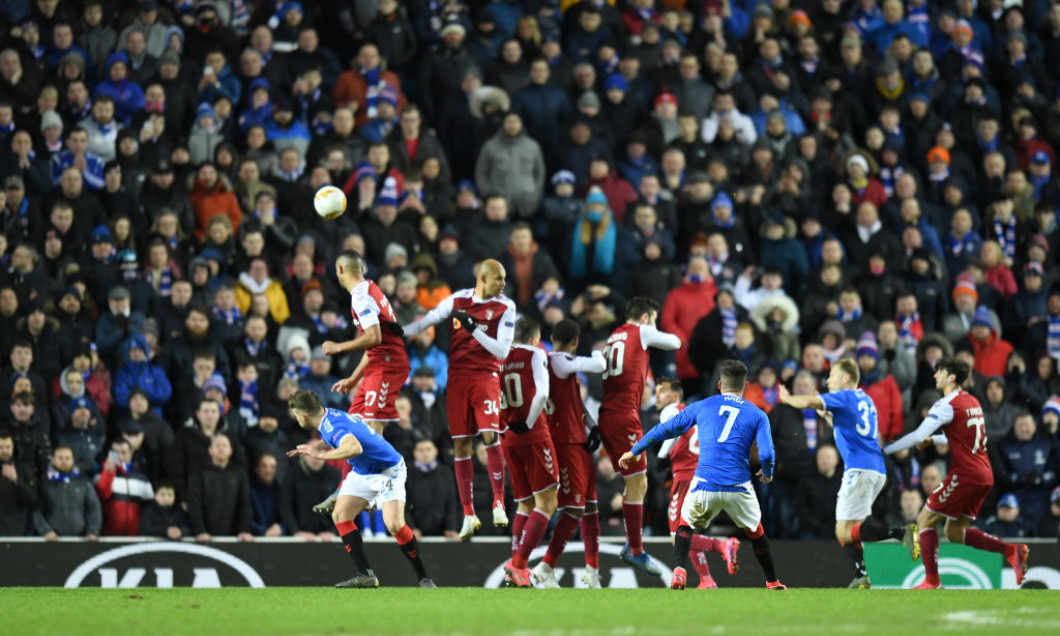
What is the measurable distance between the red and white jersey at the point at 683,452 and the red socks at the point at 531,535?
1.55 meters

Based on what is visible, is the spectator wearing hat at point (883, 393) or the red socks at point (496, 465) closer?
the red socks at point (496, 465)

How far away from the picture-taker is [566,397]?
14234 mm

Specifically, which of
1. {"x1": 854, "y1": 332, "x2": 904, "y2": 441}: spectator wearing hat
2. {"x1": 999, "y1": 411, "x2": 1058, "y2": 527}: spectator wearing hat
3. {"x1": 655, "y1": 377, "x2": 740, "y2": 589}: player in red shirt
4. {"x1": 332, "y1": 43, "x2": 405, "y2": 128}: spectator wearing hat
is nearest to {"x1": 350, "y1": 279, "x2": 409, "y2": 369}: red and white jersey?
{"x1": 655, "y1": 377, "x2": 740, "y2": 589}: player in red shirt

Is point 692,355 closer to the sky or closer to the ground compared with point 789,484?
closer to the sky

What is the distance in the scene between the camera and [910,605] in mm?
11227

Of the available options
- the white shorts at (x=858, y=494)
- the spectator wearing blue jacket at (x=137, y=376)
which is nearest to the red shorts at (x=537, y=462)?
the white shorts at (x=858, y=494)

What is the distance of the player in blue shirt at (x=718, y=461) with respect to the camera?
1280 centimetres

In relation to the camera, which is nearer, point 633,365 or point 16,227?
point 633,365

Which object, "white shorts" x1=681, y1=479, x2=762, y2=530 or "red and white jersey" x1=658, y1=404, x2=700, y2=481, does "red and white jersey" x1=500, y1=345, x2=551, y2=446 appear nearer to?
"red and white jersey" x1=658, y1=404, x2=700, y2=481

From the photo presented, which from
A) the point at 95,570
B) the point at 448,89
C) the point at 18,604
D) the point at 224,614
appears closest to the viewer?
the point at 224,614

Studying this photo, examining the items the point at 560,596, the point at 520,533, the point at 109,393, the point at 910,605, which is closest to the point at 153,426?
the point at 109,393

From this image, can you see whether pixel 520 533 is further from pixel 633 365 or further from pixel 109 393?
pixel 109 393

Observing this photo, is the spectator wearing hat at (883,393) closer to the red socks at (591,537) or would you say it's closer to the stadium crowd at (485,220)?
the stadium crowd at (485,220)

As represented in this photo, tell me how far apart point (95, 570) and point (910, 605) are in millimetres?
8313
